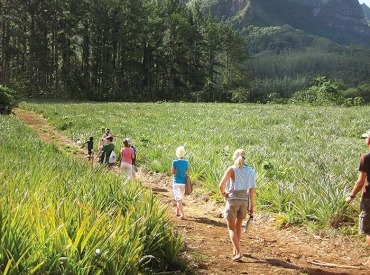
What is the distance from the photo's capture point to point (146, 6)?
220 ft

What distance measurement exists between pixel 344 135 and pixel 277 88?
7216cm

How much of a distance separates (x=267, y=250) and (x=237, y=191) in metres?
1.35

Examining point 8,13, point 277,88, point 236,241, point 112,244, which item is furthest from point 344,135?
point 277,88

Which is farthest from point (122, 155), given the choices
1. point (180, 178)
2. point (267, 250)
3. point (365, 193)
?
point (365, 193)

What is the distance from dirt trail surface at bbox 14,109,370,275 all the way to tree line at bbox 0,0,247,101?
50887mm

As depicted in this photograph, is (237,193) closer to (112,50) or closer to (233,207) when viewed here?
(233,207)

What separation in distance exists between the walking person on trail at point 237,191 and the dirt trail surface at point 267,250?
0.35 m

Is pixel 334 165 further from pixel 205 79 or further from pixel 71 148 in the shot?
pixel 205 79

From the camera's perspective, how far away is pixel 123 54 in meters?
66.8

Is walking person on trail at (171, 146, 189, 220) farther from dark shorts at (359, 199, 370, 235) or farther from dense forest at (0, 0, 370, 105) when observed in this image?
dense forest at (0, 0, 370, 105)

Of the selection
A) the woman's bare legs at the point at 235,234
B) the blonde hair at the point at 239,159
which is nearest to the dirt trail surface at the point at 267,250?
the woman's bare legs at the point at 235,234

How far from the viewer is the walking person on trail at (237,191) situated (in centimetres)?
598

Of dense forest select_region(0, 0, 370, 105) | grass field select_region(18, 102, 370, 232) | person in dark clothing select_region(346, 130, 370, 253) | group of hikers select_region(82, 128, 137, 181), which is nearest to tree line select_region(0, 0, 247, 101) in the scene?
dense forest select_region(0, 0, 370, 105)

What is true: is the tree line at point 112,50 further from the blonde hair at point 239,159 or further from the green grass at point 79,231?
the blonde hair at point 239,159
